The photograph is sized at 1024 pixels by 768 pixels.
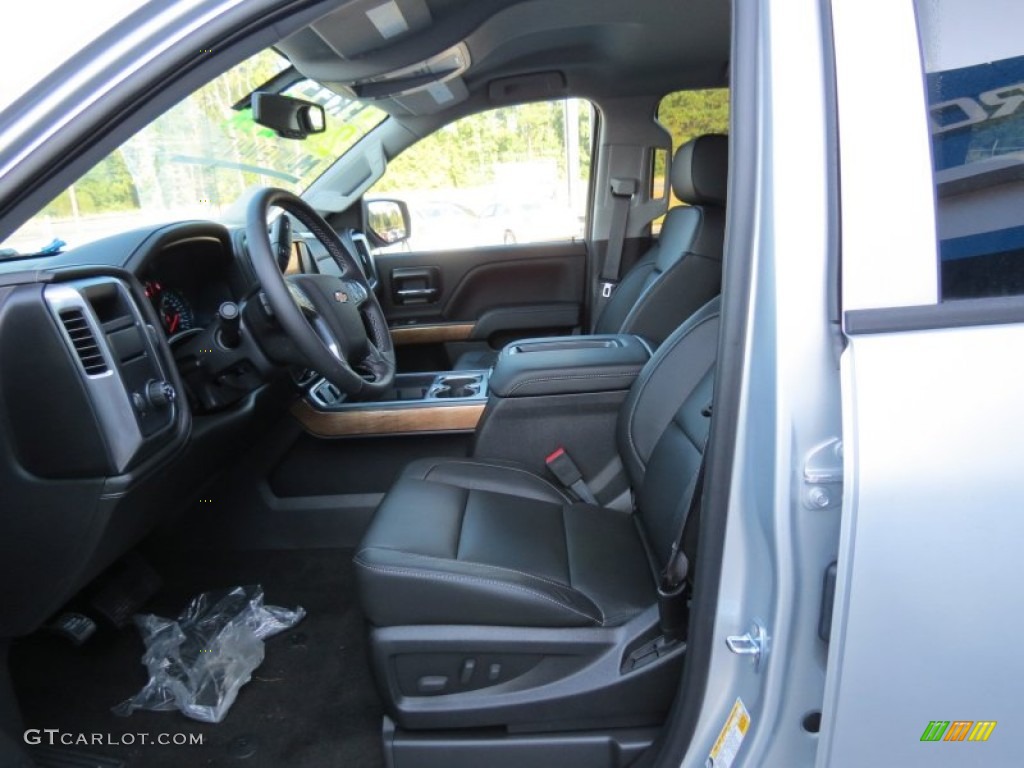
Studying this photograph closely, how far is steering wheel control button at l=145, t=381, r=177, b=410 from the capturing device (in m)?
1.44

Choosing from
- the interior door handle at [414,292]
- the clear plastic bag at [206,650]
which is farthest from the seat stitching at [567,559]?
the interior door handle at [414,292]

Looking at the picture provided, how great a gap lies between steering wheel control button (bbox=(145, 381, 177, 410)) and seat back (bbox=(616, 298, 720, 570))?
3.44ft

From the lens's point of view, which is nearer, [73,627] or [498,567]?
[498,567]

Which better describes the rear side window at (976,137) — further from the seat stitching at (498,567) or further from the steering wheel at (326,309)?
the steering wheel at (326,309)


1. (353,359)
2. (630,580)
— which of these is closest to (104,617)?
(353,359)

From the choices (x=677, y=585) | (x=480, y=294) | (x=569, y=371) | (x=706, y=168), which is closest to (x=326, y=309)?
(x=569, y=371)

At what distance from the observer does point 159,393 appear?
145 cm

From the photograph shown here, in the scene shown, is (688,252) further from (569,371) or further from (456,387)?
(456,387)

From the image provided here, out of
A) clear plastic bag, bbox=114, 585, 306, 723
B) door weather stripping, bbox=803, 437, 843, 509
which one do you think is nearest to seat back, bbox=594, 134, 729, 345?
clear plastic bag, bbox=114, 585, 306, 723

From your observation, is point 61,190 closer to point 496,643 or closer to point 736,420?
point 736,420

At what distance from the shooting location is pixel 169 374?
1.52 metres

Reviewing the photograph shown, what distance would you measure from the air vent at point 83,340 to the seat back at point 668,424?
111 centimetres

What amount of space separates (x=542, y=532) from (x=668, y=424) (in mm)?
407

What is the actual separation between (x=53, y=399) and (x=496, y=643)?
35.5 inches
